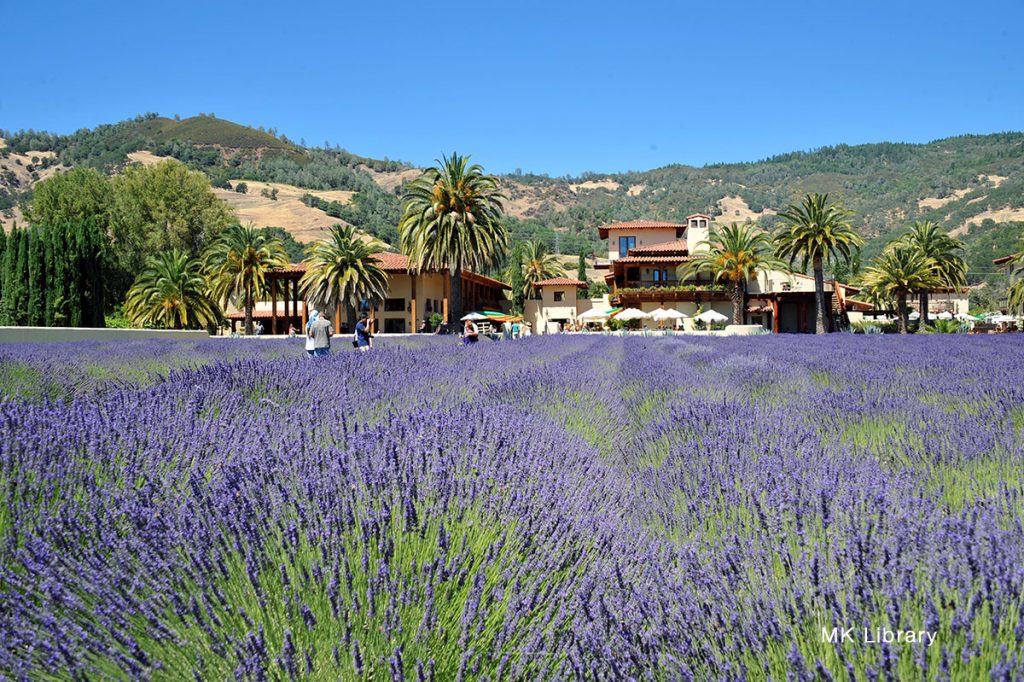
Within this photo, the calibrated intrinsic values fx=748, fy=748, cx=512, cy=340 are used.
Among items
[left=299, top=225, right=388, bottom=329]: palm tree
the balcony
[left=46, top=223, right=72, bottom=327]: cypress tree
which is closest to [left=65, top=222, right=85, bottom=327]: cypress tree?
[left=46, top=223, right=72, bottom=327]: cypress tree

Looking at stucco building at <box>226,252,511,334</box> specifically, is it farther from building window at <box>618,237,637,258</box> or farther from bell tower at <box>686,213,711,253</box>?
bell tower at <box>686,213,711,253</box>

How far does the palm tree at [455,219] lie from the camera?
140 feet

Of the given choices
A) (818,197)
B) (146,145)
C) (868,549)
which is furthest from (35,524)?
(146,145)

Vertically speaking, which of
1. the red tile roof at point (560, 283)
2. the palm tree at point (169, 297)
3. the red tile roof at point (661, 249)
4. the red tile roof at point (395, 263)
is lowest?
the palm tree at point (169, 297)

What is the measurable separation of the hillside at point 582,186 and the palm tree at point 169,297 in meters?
59.5

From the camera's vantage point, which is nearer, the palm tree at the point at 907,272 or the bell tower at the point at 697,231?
the palm tree at the point at 907,272

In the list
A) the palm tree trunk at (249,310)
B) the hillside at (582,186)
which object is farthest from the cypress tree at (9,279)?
the hillside at (582,186)

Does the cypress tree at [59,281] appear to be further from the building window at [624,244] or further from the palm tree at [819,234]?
the building window at [624,244]

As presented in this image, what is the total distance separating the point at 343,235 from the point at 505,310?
104 feet

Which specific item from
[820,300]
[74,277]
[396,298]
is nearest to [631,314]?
[820,300]

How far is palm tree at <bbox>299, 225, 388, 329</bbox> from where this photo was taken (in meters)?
43.8

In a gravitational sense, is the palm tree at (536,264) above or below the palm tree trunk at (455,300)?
above

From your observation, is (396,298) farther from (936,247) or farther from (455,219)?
(936,247)

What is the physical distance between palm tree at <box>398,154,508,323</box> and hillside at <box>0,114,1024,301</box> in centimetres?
5313
